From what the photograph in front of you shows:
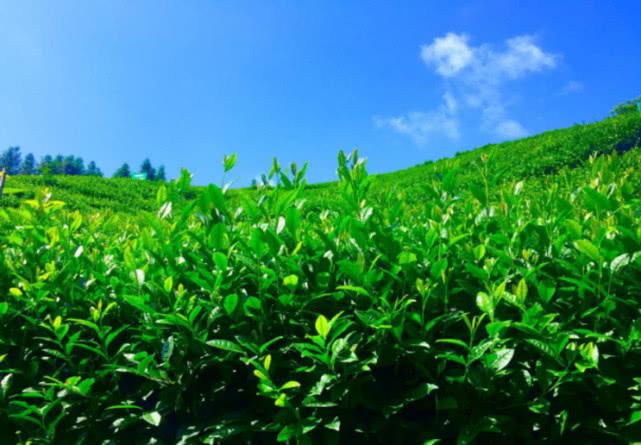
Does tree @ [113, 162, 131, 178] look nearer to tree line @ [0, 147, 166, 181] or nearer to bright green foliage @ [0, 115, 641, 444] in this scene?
tree line @ [0, 147, 166, 181]

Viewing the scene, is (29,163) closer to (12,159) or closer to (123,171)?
(12,159)

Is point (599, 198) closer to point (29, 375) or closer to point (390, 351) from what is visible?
point (390, 351)

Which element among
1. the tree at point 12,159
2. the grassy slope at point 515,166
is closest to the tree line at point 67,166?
the tree at point 12,159

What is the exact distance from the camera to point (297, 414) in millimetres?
1857

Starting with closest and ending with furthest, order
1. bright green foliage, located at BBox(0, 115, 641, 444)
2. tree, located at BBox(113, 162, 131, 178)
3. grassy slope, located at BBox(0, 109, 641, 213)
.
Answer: bright green foliage, located at BBox(0, 115, 641, 444), grassy slope, located at BBox(0, 109, 641, 213), tree, located at BBox(113, 162, 131, 178)

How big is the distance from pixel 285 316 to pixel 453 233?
2.80 feet

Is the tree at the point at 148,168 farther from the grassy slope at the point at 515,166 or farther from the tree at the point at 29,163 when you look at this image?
the grassy slope at the point at 515,166

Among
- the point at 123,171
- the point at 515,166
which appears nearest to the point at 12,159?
the point at 123,171

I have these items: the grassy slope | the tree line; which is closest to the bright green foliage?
the grassy slope

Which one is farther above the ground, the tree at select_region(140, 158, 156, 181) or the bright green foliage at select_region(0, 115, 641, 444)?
the tree at select_region(140, 158, 156, 181)

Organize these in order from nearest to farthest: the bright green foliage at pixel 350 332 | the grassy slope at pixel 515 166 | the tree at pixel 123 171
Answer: the bright green foliage at pixel 350 332 < the grassy slope at pixel 515 166 < the tree at pixel 123 171

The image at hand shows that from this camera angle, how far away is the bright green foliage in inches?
74.1

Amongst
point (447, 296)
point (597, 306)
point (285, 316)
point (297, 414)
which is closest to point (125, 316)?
point (285, 316)

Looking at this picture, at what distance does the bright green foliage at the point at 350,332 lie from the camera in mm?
1882
